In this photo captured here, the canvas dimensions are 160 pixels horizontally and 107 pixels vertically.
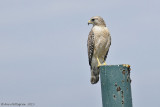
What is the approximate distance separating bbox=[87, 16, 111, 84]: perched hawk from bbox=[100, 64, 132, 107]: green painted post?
13.3 ft

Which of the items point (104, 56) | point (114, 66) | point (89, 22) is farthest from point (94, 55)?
point (114, 66)

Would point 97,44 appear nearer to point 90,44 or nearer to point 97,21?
point 90,44

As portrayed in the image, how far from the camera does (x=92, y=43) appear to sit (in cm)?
1000

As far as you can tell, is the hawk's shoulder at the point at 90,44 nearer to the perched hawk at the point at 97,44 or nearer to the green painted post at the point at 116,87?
the perched hawk at the point at 97,44

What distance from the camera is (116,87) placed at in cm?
544

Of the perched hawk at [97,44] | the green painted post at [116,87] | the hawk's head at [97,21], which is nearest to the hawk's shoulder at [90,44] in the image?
the perched hawk at [97,44]

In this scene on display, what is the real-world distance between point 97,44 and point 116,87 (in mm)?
4496

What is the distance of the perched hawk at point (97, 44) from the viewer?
32.0 feet

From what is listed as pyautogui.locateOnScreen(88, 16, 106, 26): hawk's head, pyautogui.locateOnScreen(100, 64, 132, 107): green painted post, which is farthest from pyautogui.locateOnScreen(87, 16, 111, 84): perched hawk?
pyautogui.locateOnScreen(100, 64, 132, 107): green painted post

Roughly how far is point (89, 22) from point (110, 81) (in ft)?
15.8

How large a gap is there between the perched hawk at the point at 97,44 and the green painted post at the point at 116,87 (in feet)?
13.3

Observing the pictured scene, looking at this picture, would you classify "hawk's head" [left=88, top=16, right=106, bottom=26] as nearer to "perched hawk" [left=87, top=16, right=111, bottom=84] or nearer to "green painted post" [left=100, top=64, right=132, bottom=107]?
"perched hawk" [left=87, top=16, right=111, bottom=84]

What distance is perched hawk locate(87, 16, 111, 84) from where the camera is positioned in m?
9.75

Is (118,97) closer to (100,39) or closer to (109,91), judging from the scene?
(109,91)
